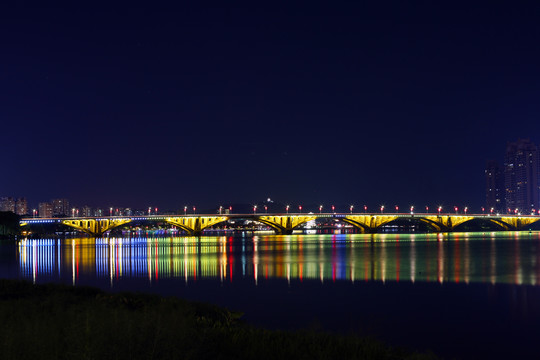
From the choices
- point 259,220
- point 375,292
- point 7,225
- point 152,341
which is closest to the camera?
point 152,341

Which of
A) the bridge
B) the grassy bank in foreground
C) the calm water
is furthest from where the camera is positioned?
the bridge

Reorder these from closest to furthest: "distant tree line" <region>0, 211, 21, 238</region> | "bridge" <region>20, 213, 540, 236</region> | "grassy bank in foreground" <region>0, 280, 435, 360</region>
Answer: "grassy bank in foreground" <region>0, 280, 435, 360</region>, "distant tree line" <region>0, 211, 21, 238</region>, "bridge" <region>20, 213, 540, 236</region>

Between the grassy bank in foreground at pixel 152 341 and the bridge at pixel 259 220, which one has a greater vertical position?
the grassy bank in foreground at pixel 152 341

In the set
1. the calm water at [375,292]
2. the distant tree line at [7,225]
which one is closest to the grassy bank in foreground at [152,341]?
the calm water at [375,292]

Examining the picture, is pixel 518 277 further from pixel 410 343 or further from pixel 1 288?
pixel 1 288

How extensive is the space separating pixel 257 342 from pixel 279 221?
137m

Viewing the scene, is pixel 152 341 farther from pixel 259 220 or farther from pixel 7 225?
pixel 259 220

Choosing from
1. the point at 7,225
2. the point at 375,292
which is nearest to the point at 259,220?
the point at 7,225

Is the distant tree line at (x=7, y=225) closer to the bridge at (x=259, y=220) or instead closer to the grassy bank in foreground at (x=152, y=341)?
the bridge at (x=259, y=220)

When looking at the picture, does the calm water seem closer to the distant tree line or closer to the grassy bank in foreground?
the grassy bank in foreground

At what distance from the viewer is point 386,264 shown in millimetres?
48438

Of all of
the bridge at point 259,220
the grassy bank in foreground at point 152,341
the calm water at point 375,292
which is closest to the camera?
the grassy bank in foreground at point 152,341

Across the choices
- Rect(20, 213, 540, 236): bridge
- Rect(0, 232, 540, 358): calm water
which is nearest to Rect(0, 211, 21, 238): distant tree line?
Rect(20, 213, 540, 236): bridge

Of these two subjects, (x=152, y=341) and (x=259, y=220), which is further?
(x=259, y=220)
